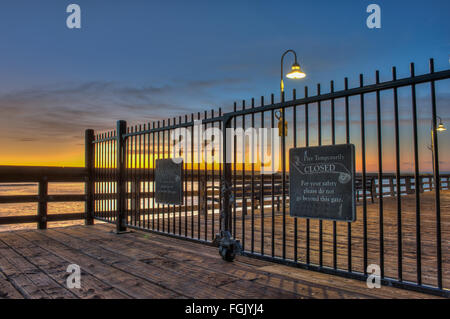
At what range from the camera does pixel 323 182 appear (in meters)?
3.73

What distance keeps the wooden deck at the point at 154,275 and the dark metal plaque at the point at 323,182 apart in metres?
Result: 0.75

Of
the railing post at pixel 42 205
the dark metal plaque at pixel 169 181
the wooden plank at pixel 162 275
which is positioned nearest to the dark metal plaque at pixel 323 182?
the wooden plank at pixel 162 275

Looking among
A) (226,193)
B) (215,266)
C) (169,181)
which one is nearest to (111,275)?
(215,266)

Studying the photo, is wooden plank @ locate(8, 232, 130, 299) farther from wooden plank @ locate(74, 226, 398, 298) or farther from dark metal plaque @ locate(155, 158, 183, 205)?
dark metal plaque @ locate(155, 158, 183, 205)

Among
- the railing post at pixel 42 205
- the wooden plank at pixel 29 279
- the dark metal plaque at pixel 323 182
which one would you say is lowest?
the wooden plank at pixel 29 279

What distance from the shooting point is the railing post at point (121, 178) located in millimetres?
6895

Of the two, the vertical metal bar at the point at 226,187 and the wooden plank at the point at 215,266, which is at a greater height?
the vertical metal bar at the point at 226,187

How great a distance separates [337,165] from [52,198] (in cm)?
666

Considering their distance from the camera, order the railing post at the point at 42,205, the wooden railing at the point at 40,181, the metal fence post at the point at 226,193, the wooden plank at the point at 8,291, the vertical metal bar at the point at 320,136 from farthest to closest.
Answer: the railing post at the point at 42,205, the wooden railing at the point at 40,181, the metal fence post at the point at 226,193, the vertical metal bar at the point at 320,136, the wooden plank at the point at 8,291

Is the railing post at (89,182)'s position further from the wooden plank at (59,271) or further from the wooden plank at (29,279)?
the wooden plank at (29,279)

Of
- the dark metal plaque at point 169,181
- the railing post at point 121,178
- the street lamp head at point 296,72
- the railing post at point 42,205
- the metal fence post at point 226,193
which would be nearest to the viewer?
the metal fence post at point 226,193

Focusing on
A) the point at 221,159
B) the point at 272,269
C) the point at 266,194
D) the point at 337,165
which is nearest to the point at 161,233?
the point at 221,159

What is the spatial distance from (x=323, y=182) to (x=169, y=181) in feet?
10.2

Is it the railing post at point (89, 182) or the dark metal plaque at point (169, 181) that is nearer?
the dark metal plaque at point (169, 181)
